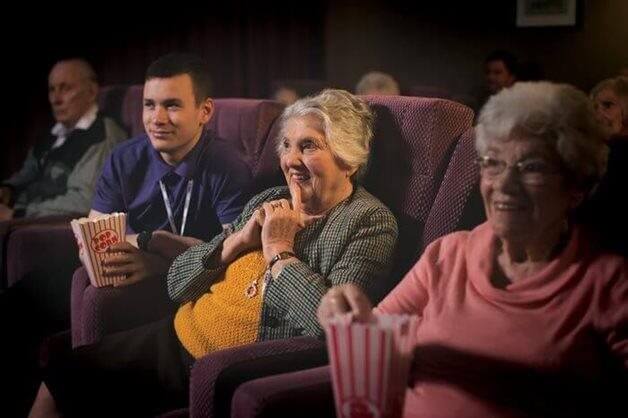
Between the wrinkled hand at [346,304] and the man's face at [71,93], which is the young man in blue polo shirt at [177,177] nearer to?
the wrinkled hand at [346,304]

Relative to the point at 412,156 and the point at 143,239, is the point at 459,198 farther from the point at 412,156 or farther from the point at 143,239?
the point at 143,239

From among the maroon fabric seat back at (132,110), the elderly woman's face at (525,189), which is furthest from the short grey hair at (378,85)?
the elderly woman's face at (525,189)

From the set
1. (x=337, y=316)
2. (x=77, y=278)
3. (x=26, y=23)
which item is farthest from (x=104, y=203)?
(x=26, y=23)

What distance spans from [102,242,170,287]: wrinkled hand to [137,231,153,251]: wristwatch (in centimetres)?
2

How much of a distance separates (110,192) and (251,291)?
660mm

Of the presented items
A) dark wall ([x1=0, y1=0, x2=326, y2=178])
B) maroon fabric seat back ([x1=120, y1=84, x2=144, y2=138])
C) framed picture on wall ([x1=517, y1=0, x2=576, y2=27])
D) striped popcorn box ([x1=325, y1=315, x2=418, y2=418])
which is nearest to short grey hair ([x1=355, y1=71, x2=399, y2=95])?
framed picture on wall ([x1=517, y1=0, x2=576, y2=27])

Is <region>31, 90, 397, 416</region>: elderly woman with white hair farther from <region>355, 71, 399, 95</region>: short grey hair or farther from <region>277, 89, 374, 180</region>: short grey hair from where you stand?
<region>355, 71, 399, 95</region>: short grey hair

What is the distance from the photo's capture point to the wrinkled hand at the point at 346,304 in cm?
135

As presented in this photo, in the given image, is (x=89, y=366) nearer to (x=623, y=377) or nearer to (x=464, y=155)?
(x=464, y=155)

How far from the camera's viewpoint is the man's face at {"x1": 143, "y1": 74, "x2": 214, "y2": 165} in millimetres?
2127

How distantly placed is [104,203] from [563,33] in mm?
2209

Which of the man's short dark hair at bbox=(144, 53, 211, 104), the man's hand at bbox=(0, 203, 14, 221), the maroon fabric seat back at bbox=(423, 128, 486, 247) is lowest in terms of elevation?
the man's hand at bbox=(0, 203, 14, 221)

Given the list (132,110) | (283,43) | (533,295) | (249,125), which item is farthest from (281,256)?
(283,43)

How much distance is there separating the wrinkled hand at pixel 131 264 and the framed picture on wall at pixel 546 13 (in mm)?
1829
